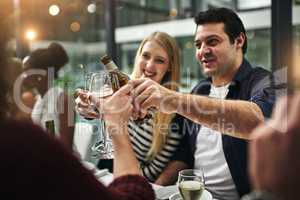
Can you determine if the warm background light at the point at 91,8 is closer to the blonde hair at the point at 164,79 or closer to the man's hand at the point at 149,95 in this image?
the blonde hair at the point at 164,79

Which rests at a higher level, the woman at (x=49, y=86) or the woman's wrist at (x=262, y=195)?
the woman at (x=49, y=86)

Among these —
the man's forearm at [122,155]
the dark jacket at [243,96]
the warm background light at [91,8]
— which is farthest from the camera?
the warm background light at [91,8]

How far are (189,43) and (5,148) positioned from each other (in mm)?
2555

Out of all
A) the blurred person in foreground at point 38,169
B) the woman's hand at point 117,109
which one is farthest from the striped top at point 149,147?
the blurred person in foreground at point 38,169

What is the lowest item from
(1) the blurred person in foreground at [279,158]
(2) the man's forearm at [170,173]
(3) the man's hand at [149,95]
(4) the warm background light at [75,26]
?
(2) the man's forearm at [170,173]

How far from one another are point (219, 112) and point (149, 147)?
30.6 inches

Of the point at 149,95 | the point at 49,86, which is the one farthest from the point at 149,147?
the point at 49,86

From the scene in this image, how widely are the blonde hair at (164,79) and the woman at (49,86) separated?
476 millimetres

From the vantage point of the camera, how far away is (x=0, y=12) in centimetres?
71

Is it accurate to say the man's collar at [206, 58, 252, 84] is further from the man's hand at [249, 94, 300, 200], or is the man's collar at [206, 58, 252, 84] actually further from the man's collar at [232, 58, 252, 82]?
the man's hand at [249, 94, 300, 200]

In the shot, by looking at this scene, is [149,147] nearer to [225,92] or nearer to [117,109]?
[225,92]

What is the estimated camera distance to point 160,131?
191 cm

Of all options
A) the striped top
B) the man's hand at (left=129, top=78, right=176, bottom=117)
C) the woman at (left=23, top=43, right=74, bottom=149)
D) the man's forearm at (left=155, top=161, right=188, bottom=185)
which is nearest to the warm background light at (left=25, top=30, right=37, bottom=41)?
the woman at (left=23, top=43, right=74, bottom=149)

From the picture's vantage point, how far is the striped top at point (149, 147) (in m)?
1.88
